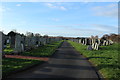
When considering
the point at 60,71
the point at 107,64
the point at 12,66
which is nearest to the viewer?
the point at 60,71

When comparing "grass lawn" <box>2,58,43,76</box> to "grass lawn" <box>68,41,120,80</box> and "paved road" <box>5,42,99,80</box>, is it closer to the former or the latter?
"paved road" <box>5,42,99,80</box>

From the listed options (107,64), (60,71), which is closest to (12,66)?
(60,71)

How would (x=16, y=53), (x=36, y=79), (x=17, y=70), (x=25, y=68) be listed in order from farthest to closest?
(x=16, y=53), (x=25, y=68), (x=17, y=70), (x=36, y=79)

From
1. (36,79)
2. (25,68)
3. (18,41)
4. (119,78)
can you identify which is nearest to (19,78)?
(36,79)

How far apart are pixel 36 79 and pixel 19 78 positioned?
858 millimetres

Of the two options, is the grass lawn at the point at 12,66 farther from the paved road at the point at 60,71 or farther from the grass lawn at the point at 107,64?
the grass lawn at the point at 107,64

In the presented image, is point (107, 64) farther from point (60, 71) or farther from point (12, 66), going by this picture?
point (12, 66)

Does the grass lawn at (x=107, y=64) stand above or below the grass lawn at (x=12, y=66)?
below

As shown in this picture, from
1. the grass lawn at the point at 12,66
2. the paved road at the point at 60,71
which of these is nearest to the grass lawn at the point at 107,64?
the paved road at the point at 60,71

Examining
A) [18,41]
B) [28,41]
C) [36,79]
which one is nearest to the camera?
[36,79]

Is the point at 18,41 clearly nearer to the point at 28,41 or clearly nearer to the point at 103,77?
the point at 28,41

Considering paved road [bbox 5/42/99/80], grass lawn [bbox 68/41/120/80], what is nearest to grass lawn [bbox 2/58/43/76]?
paved road [bbox 5/42/99/80]

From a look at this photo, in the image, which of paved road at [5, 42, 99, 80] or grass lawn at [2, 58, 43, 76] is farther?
grass lawn at [2, 58, 43, 76]

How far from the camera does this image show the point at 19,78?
743 cm
